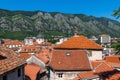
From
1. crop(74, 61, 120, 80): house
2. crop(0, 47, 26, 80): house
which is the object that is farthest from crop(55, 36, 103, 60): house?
crop(0, 47, 26, 80): house

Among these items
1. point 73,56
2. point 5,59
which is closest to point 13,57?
point 5,59

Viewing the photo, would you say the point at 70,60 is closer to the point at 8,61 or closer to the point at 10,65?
the point at 8,61

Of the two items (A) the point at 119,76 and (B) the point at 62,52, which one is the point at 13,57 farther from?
(B) the point at 62,52

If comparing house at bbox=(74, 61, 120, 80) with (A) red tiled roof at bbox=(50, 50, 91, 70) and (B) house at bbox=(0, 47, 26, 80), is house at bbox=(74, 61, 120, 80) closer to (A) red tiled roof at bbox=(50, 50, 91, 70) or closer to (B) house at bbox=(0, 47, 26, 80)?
(A) red tiled roof at bbox=(50, 50, 91, 70)

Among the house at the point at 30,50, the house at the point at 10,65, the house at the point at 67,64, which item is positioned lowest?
the house at the point at 30,50

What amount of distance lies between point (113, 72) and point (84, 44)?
71.1ft

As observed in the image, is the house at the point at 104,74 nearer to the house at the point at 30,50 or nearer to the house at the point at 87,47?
the house at the point at 87,47

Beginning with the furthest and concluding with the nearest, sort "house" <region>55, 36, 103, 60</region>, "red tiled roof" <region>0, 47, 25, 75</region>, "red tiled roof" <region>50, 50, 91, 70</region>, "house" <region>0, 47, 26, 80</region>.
→ "house" <region>55, 36, 103, 60</region>
"red tiled roof" <region>50, 50, 91, 70</region>
"red tiled roof" <region>0, 47, 25, 75</region>
"house" <region>0, 47, 26, 80</region>

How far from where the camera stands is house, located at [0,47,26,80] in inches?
972

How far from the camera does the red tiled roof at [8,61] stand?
24906 millimetres

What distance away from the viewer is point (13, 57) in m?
29.7

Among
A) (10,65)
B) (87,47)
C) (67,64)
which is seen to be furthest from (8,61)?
(87,47)

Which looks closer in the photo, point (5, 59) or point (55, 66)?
point (5, 59)

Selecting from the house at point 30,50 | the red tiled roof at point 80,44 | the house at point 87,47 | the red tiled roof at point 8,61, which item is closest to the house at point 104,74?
the red tiled roof at point 8,61
